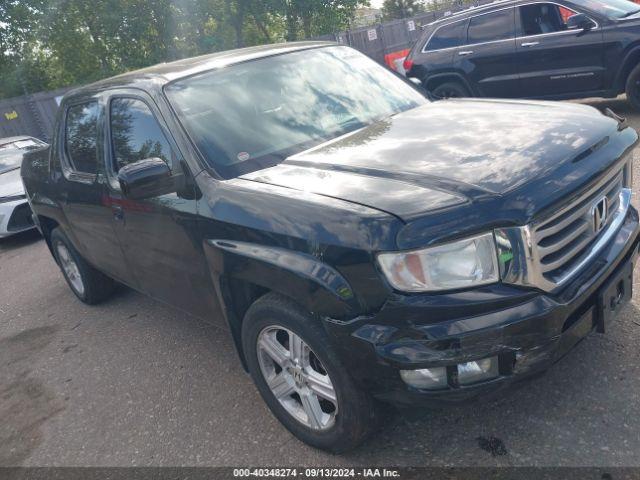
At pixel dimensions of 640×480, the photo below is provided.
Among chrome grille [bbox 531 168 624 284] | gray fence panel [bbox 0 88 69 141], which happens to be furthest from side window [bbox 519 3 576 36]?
gray fence panel [bbox 0 88 69 141]

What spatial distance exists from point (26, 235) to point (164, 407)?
6.85 meters

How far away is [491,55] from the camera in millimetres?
8312

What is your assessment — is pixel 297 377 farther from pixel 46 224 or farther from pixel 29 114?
pixel 29 114

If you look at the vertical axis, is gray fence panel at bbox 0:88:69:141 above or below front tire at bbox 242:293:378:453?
above

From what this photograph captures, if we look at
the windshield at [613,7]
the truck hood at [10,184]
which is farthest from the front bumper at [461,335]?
the truck hood at [10,184]

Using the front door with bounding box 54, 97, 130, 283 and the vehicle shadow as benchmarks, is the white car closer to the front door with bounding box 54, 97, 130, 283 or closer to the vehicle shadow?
the vehicle shadow

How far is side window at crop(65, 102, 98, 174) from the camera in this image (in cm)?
396

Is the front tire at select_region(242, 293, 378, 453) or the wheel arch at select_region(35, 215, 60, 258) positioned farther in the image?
the wheel arch at select_region(35, 215, 60, 258)

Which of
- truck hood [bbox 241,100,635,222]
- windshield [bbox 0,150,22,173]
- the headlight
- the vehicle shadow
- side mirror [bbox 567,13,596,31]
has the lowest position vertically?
the vehicle shadow

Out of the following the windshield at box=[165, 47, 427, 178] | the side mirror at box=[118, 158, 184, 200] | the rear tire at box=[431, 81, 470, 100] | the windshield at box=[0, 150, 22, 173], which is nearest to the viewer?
the side mirror at box=[118, 158, 184, 200]

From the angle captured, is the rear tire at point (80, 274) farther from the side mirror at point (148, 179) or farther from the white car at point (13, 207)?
the white car at point (13, 207)

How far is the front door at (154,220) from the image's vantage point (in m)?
3.07

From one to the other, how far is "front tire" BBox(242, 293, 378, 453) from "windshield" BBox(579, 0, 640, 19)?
268 inches

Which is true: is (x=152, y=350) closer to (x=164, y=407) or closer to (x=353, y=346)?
(x=164, y=407)
